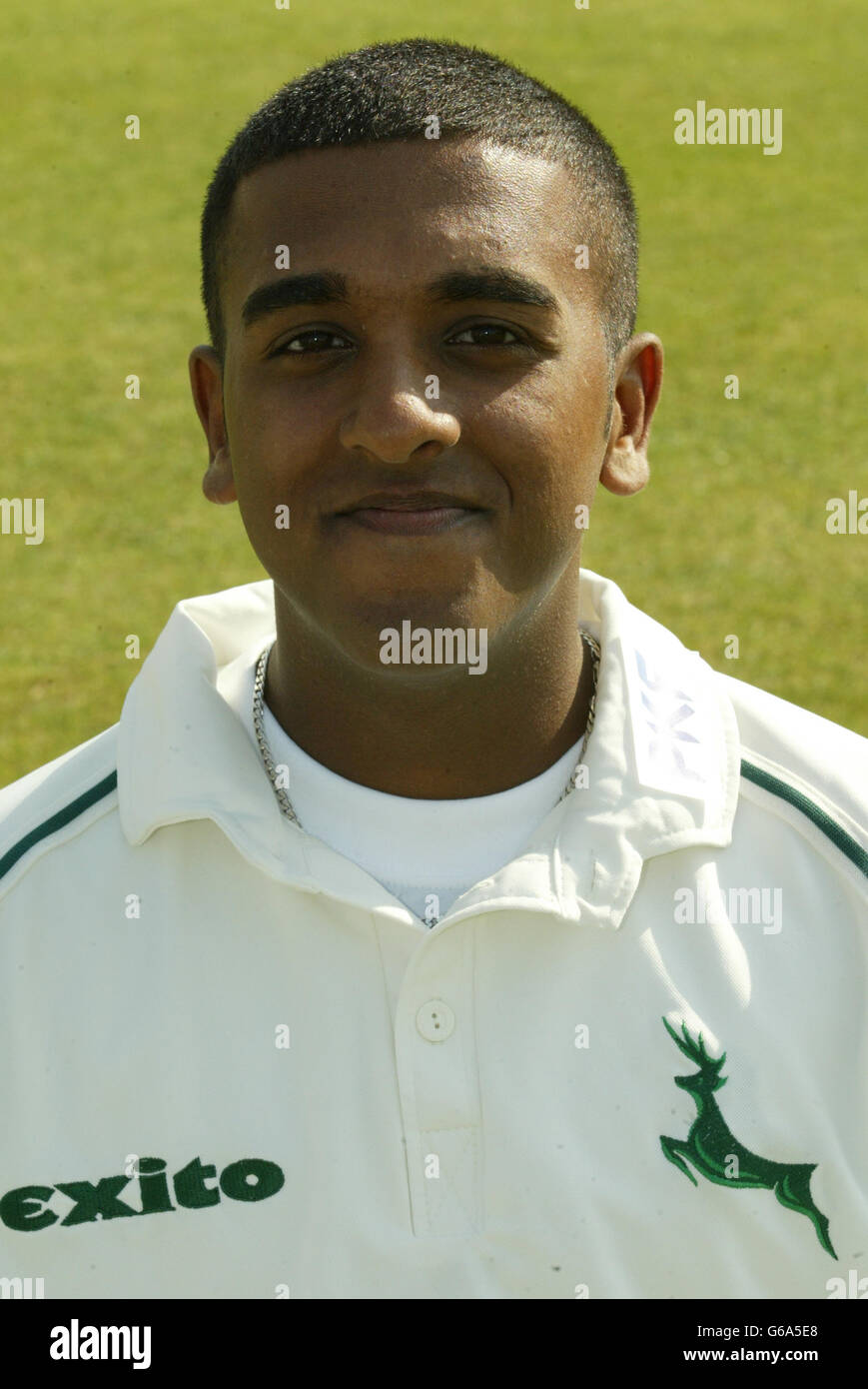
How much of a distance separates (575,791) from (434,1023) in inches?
13.6

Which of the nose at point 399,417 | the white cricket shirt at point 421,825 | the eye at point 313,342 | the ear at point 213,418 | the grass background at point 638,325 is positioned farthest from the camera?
the grass background at point 638,325

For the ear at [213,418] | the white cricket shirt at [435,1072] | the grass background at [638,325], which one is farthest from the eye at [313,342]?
the grass background at [638,325]

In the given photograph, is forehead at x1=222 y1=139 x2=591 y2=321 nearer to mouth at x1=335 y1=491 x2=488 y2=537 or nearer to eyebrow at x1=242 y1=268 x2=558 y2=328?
eyebrow at x1=242 y1=268 x2=558 y2=328

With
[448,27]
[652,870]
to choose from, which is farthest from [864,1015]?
[448,27]

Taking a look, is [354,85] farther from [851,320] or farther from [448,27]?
[448,27]

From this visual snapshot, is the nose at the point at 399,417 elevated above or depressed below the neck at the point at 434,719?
above

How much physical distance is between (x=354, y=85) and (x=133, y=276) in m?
6.46

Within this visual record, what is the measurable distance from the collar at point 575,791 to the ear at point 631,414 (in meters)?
0.17

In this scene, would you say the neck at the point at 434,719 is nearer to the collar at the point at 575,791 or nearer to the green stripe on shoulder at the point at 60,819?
the collar at the point at 575,791

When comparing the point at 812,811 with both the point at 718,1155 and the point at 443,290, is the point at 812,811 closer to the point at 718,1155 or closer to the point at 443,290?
the point at 718,1155

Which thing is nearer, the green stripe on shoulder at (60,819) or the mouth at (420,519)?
the mouth at (420,519)

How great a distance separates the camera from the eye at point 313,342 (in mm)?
1958

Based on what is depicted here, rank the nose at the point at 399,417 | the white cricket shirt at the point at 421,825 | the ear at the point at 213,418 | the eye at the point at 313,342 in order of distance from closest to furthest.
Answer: the nose at the point at 399,417 → the eye at the point at 313,342 → the white cricket shirt at the point at 421,825 → the ear at the point at 213,418

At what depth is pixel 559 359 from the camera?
2006 mm
